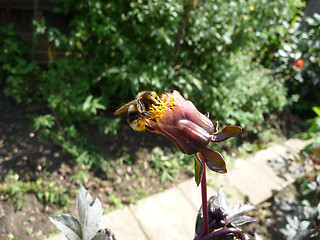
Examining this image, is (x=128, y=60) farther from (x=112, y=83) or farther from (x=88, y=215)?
(x=88, y=215)

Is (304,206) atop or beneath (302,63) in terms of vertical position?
beneath

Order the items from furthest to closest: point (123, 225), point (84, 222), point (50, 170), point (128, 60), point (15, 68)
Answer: point (15, 68) < point (128, 60) < point (50, 170) < point (123, 225) < point (84, 222)

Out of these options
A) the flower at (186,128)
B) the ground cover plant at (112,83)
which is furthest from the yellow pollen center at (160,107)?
the ground cover plant at (112,83)

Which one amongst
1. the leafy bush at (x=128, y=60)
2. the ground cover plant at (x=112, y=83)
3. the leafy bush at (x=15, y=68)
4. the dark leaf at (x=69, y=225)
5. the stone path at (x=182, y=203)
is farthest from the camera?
the leafy bush at (x=15, y=68)

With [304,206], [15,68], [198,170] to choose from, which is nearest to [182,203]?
[304,206]

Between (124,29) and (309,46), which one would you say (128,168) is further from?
(309,46)

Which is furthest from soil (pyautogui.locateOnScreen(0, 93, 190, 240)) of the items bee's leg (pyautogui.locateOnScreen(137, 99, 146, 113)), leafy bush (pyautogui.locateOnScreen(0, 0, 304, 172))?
bee's leg (pyautogui.locateOnScreen(137, 99, 146, 113))

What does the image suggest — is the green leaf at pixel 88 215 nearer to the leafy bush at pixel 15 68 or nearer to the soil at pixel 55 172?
the soil at pixel 55 172
